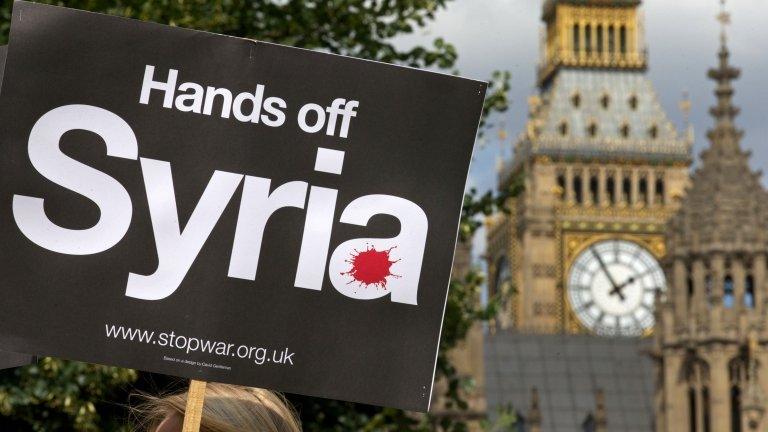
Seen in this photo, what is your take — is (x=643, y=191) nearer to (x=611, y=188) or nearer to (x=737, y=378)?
(x=611, y=188)

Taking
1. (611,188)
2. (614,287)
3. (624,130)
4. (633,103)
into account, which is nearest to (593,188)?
(611,188)

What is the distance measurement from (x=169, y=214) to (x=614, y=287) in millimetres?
104138

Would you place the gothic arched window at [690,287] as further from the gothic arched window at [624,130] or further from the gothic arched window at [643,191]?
the gothic arched window at [624,130]

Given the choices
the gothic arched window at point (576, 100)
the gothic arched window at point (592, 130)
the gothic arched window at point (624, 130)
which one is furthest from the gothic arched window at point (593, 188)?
the gothic arched window at point (576, 100)

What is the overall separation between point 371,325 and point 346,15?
53.3ft

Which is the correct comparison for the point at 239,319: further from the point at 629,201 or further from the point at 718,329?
the point at 629,201

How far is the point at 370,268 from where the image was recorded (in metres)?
7.29

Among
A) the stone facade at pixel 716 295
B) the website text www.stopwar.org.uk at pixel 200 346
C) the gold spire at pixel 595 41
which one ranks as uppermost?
the gold spire at pixel 595 41

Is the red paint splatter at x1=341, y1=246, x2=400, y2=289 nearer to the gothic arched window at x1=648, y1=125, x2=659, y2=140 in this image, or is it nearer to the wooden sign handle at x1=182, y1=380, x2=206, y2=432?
the wooden sign handle at x1=182, y1=380, x2=206, y2=432

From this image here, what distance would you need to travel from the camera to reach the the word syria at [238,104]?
24.0 feet

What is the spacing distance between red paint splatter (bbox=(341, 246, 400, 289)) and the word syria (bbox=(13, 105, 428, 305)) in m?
0.02

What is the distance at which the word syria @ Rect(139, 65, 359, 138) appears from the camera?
7316 mm

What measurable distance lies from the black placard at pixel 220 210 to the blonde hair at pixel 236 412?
40.6 inches

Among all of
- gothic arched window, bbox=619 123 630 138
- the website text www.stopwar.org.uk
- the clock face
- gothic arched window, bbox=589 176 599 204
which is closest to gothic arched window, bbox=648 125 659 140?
gothic arched window, bbox=619 123 630 138
